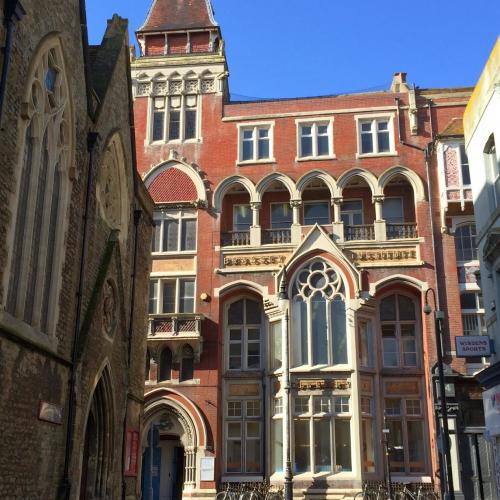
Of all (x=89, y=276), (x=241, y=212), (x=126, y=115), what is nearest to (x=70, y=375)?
(x=89, y=276)

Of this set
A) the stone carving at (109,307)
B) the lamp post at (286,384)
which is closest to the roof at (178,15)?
the lamp post at (286,384)

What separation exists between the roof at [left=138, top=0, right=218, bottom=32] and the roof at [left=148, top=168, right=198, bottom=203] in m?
8.24

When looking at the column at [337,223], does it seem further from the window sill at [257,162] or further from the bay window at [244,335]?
the bay window at [244,335]

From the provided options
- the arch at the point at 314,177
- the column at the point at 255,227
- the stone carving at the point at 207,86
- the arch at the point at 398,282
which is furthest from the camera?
the stone carving at the point at 207,86

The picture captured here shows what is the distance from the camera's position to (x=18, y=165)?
11227 mm

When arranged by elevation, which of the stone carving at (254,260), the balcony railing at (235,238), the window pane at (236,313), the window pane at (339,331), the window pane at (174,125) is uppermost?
the window pane at (174,125)

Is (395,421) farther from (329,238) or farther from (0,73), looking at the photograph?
(0,73)

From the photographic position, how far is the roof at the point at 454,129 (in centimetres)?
2970

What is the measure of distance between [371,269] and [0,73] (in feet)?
70.3

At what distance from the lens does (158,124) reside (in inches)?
1316

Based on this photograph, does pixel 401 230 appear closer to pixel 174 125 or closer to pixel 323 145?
pixel 323 145

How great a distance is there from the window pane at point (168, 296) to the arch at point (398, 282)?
885 centimetres

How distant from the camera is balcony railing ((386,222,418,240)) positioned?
1192 inches

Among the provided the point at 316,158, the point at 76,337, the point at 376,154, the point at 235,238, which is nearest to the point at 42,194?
the point at 76,337
